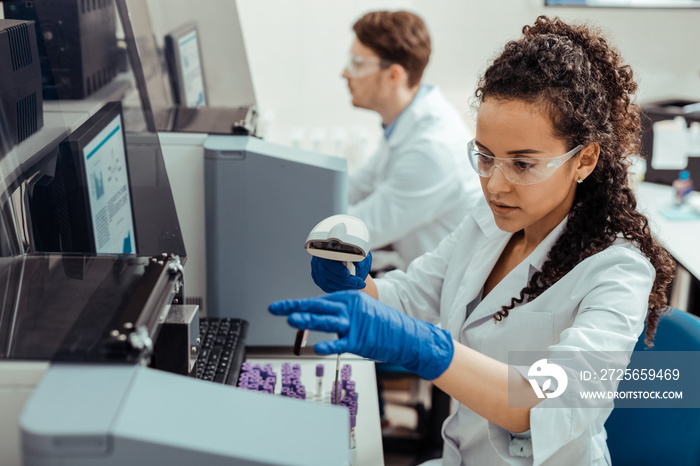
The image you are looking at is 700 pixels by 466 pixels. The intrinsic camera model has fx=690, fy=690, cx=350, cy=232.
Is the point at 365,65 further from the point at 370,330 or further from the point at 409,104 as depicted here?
the point at 370,330

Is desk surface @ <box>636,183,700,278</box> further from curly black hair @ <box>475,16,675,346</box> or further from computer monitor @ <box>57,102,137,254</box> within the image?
computer monitor @ <box>57,102,137,254</box>

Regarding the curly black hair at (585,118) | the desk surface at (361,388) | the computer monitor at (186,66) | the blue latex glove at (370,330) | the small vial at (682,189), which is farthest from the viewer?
the small vial at (682,189)

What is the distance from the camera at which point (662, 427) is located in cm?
121

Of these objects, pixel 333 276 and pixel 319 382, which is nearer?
pixel 333 276

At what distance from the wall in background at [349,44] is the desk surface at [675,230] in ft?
2.90

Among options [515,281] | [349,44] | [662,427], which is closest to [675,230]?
[662,427]

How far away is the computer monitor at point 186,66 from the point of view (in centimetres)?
194

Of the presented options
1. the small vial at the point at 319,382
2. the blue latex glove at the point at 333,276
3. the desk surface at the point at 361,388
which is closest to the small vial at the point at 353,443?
the desk surface at the point at 361,388

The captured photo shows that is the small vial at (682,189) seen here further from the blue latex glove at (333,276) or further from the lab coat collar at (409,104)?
the blue latex glove at (333,276)

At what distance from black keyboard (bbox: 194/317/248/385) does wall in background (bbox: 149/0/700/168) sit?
212cm

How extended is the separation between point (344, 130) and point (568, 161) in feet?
8.36

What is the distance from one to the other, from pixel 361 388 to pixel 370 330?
49cm

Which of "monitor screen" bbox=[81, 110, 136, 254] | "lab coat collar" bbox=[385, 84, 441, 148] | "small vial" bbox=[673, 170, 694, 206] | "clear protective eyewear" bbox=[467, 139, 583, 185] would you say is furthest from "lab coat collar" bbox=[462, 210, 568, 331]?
"small vial" bbox=[673, 170, 694, 206]

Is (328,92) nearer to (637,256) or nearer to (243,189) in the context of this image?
(243,189)
